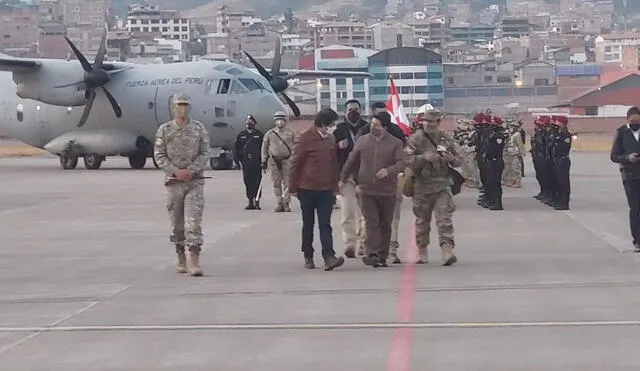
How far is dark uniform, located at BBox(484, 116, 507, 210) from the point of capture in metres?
26.3

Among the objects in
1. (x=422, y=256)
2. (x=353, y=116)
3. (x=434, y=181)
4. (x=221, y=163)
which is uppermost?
(x=353, y=116)

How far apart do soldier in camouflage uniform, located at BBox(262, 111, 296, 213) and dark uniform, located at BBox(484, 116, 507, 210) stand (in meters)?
3.42

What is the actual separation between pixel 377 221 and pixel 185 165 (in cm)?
214

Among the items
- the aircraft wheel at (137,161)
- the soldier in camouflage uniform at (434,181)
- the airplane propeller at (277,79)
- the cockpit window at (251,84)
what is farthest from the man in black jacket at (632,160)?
the airplane propeller at (277,79)

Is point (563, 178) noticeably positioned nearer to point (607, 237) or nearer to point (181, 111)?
point (607, 237)

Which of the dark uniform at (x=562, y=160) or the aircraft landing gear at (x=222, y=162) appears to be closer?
the dark uniform at (x=562, y=160)

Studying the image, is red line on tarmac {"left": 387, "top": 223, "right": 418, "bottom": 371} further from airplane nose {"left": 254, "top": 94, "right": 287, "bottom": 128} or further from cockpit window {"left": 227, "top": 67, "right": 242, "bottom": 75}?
cockpit window {"left": 227, "top": 67, "right": 242, "bottom": 75}

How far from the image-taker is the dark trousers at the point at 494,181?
26234 millimetres

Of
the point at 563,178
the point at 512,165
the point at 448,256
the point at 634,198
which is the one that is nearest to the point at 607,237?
the point at 634,198

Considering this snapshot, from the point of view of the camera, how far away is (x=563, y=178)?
25.8 metres

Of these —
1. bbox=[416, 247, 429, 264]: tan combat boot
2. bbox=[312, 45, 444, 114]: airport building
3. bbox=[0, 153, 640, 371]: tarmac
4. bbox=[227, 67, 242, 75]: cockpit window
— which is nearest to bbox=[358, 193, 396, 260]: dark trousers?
bbox=[0, 153, 640, 371]: tarmac

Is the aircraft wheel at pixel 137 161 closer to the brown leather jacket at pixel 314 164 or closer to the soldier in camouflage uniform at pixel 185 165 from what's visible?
the brown leather jacket at pixel 314 164

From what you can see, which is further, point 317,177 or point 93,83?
point 93,83

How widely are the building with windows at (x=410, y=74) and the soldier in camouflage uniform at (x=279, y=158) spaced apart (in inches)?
3424
